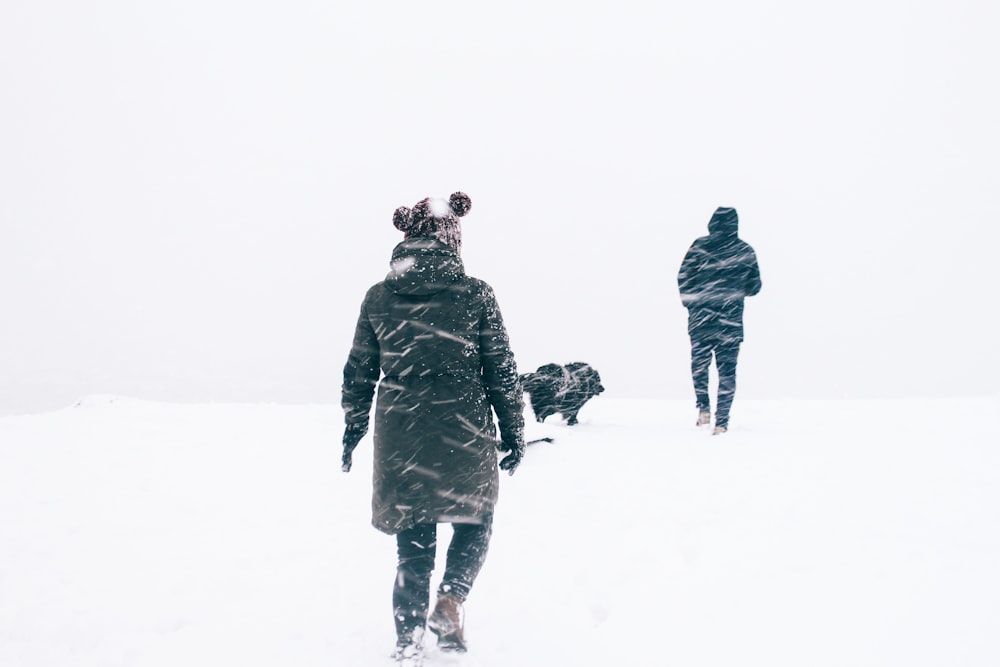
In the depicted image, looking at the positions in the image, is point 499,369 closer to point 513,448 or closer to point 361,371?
point 513,448

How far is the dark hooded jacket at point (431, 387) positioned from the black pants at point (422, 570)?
0.15 m

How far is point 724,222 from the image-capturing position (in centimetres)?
787

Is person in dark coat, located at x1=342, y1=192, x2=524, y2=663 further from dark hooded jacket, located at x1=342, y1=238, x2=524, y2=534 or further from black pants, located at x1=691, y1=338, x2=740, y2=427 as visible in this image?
black pants, located at x1=691, y1=338, x2=740, y2=427

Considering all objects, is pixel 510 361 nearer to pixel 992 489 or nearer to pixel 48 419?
pixel 992 489

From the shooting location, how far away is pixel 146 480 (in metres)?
7.27

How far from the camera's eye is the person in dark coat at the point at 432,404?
9.93 feet

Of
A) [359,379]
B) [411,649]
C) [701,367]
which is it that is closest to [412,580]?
[411,649]

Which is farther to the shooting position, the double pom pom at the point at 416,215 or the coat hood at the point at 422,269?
the double pom pom at the point at 416,215

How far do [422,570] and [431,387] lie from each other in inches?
35.8

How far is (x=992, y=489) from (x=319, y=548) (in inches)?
210

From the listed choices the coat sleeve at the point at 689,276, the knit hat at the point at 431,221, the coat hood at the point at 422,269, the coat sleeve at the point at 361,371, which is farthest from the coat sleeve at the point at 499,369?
the coat sleeve at the point at 689,276

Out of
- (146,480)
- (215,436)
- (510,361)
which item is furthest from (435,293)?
(215,436)

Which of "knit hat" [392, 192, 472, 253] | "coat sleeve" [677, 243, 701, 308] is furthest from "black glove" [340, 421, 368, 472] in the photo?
"coat sleeve" [677, 243, 701, 308]

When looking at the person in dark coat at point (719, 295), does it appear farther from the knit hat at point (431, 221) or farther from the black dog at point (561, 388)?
the knit hat at point (431, 221)
